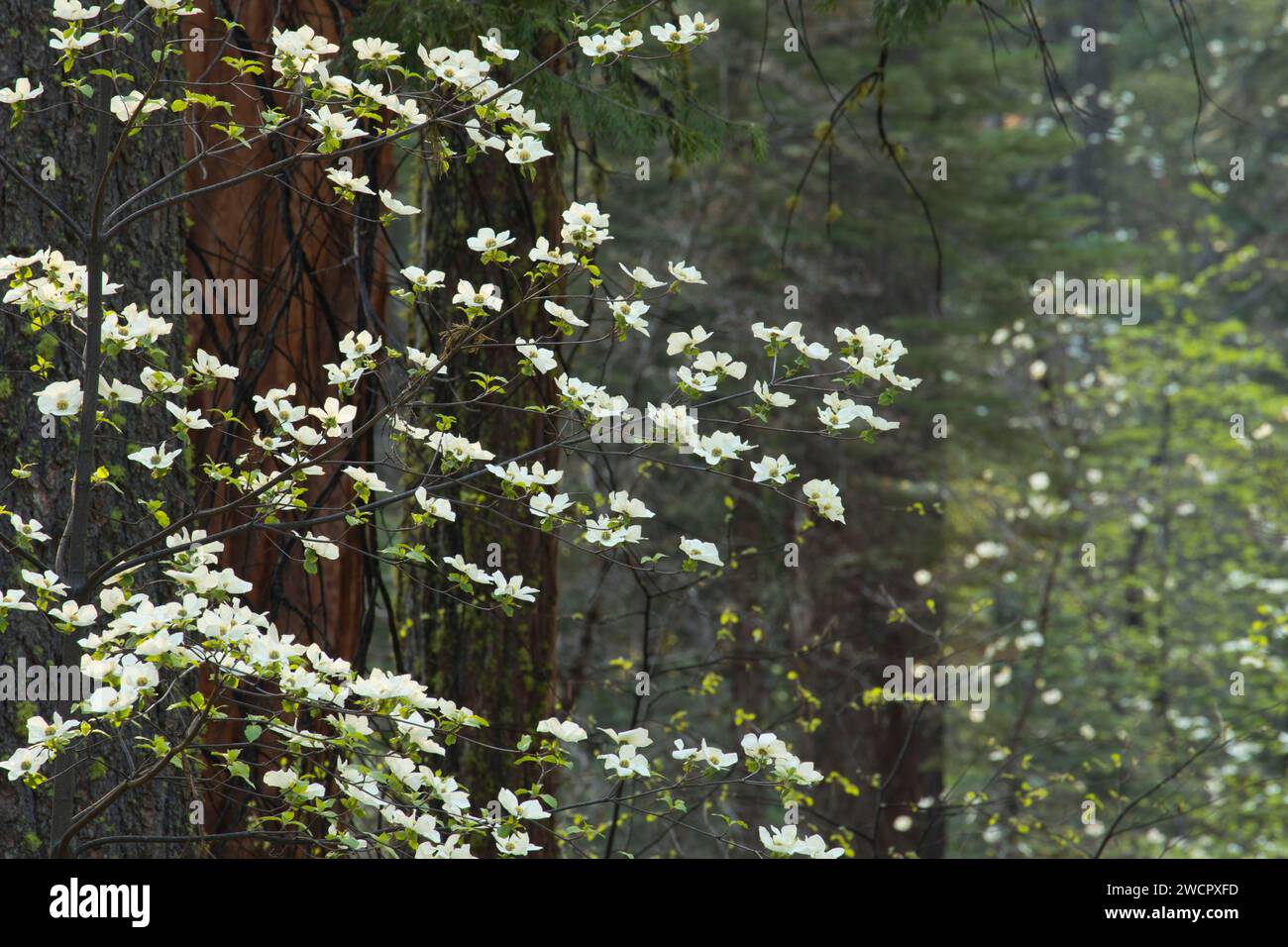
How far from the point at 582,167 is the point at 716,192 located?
6.33 ft

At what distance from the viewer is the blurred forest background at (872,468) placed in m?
3.60

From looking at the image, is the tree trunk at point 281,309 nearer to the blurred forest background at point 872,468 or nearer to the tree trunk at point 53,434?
the blurred forest background at point 872,468

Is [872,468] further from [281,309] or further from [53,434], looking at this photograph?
[53,434]

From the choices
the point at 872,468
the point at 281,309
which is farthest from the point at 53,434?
the point at 872,468

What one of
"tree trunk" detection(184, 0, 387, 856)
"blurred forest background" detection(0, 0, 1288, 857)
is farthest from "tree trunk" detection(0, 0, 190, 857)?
"tree trunk" detection(184, 0, 387, 856)

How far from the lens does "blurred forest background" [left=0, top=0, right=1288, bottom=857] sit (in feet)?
11.8

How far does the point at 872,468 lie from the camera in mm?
9664

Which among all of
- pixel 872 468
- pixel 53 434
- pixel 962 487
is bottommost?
pixel 53 434

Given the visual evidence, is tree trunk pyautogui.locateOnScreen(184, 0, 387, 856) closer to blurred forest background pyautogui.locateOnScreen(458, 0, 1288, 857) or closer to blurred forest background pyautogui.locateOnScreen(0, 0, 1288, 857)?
blurred forest background pyautogui.locateOnScreen(0, 0, 1288, 857)
